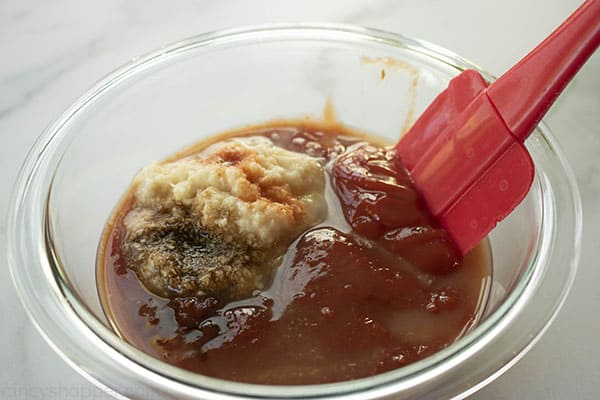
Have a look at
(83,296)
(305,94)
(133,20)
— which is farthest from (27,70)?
(83,296)

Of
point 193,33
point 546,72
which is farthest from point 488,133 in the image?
point 193,33

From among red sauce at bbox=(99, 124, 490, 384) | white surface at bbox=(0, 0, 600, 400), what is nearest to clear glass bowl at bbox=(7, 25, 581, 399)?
red sauce at bbox=(99, 124, 490, 384)

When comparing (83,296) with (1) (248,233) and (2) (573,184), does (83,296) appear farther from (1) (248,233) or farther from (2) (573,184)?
(2) (573,184)

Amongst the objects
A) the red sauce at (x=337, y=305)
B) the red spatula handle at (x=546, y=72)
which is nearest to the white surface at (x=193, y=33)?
the red sauce at (x=337, y=305)

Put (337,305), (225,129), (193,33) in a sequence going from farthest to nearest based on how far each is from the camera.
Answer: (193,33), (225,129), (337,305)

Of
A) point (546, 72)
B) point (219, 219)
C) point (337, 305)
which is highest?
point (546, 72)

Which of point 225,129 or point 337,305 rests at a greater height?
point 225,129

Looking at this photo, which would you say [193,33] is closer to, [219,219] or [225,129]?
[225,129]

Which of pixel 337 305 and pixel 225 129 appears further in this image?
pixel 225 129
